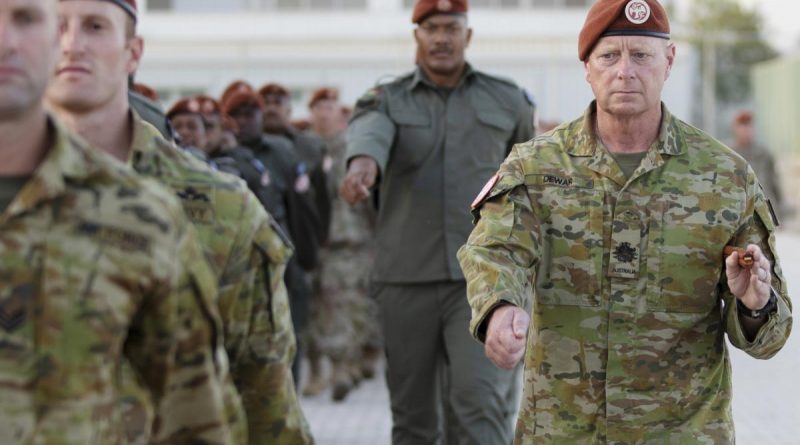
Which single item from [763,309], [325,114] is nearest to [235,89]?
[325,114]

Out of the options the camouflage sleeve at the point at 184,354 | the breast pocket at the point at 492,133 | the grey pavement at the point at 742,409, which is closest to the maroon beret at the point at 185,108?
the grey pavement at the point at 742,409

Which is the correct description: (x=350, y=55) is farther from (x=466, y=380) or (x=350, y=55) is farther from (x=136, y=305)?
(x=136, y=305)

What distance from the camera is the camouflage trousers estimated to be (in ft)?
37.3

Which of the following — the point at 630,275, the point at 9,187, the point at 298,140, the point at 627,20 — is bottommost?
the point at 298,140

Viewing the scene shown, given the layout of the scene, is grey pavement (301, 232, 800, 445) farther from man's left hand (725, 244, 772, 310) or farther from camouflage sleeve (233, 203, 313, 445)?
camouflage sleeve (233, 203, 313, 445)

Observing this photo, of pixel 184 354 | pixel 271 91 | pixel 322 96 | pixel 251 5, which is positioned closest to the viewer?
pixel 184 354

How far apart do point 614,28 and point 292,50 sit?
2800 centimetres

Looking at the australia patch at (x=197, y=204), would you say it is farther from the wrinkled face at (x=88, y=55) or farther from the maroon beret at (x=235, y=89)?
the maroon beret at (x=235, y=89)

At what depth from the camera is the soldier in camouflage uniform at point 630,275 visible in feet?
14.9

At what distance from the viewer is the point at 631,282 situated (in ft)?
15.0

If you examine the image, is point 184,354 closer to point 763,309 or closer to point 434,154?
point 763,309

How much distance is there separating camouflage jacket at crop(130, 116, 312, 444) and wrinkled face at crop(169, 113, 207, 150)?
496 cm

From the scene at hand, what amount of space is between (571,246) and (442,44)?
7.95ft

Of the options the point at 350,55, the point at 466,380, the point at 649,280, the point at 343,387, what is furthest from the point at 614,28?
the point at 350,55
